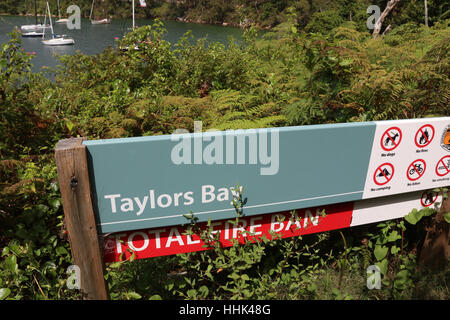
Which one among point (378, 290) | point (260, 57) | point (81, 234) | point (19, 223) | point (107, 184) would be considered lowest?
point (378, 290)

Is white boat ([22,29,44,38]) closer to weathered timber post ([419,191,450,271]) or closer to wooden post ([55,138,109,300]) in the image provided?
wooden post ([55,138,109,300])

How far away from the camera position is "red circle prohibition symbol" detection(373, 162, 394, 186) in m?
2.01

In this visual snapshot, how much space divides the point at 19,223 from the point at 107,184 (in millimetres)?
967

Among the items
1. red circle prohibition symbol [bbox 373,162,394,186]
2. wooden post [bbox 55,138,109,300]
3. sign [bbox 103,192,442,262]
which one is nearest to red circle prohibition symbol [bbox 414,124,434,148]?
red circle prohibition symbol [bbox 373,162,394,186]

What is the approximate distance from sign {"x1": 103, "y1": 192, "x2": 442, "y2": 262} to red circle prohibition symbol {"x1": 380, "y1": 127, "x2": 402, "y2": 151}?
1.15 ft

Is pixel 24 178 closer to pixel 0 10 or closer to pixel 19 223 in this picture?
pixel 19 223

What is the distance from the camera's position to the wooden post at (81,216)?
1461 millimetres

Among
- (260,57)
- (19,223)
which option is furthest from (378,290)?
(260,57)

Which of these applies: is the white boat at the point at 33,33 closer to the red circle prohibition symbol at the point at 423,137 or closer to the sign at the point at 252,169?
the sign at the point at 252,169

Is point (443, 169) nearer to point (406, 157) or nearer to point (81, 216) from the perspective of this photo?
point (406, 157)

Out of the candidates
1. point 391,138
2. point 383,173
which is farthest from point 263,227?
point 391,138

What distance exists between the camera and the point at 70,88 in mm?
3877

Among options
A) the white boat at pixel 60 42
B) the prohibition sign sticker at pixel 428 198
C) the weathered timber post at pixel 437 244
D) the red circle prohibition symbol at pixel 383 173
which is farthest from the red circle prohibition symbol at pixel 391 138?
the white boat at pixel 60 42
